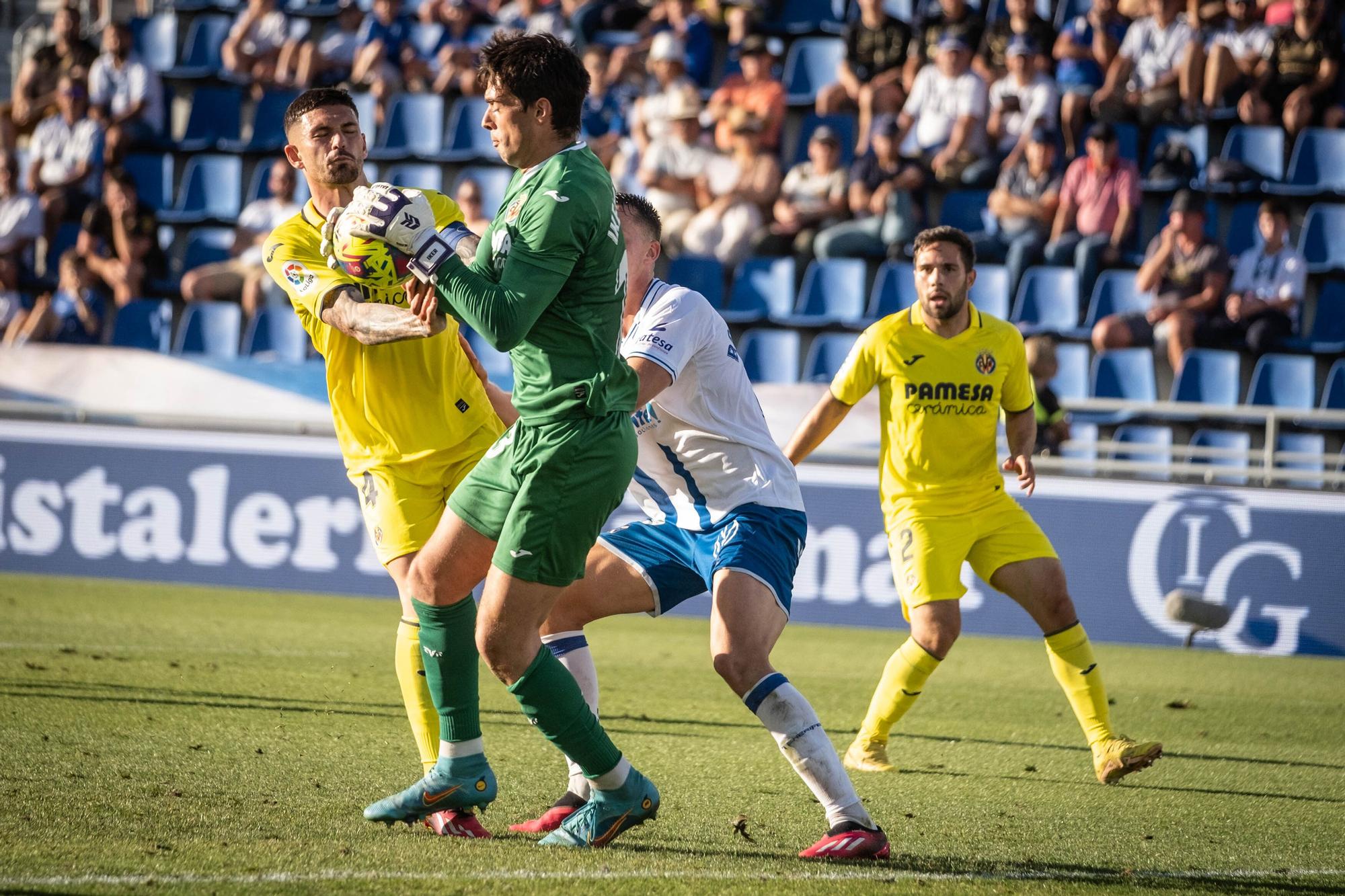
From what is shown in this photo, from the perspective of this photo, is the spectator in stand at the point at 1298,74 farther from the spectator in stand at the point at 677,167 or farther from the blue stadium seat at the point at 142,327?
the blue stadium seat at the point at 142,327

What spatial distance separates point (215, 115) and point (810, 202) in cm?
714

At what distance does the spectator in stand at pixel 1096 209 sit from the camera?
13.3m

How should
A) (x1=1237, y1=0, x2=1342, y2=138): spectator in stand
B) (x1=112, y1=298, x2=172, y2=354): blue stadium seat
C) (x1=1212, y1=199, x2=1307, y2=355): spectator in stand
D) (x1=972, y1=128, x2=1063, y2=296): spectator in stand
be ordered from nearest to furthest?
(x1=1212, y1=199, x2=1307, y2=355): spectator in stand
(x1=972, y1=128, x2=1063, y2=296): spectator in stand
(x1=1237, y1=0, x2=1342, y2=138): spectator in stand
(x1=112, y1=298, x2=172, y2=354): blue stadium seat

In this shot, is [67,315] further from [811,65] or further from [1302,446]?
[1302,446]

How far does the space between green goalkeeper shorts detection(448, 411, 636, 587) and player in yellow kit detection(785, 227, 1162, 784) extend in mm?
2037

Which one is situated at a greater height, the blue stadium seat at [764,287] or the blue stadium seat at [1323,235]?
the blue stadium seat at [1323,235]

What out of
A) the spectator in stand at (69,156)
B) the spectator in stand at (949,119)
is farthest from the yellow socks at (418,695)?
the spectator in stand at (69,156)

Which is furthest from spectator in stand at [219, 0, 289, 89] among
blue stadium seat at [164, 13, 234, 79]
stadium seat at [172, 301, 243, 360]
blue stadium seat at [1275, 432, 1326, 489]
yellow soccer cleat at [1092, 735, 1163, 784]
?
yellow soccer cleat at [1092, 735, 1163, 784]

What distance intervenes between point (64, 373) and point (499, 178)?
489 centimetres

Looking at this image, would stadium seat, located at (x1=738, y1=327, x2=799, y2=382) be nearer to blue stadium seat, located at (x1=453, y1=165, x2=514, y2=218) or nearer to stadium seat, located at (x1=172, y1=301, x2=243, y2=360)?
blue stadium seat, located at (x1=453, y1=165, x2=514, y2=218)

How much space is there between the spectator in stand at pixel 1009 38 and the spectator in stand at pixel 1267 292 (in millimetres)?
2625

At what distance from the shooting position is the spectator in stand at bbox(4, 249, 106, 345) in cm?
1439

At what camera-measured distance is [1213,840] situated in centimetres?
498

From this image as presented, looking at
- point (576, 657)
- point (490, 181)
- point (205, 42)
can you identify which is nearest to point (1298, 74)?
point (490, 181)
